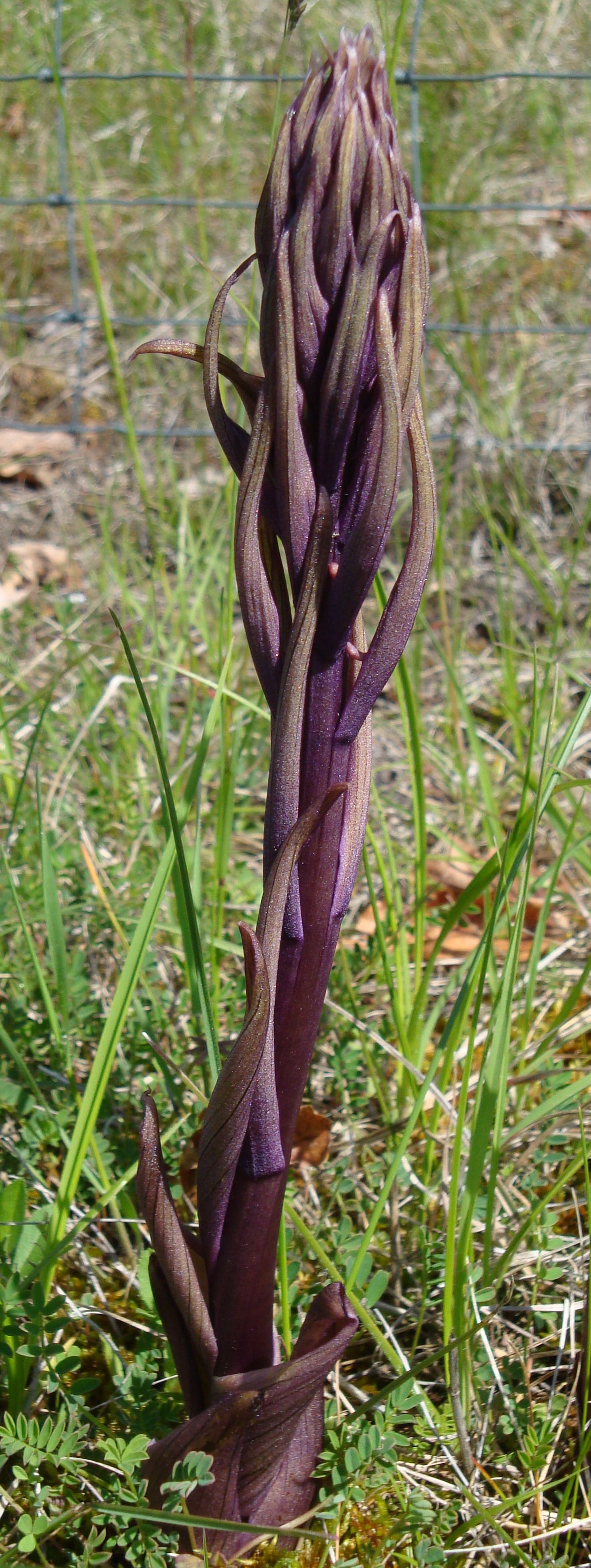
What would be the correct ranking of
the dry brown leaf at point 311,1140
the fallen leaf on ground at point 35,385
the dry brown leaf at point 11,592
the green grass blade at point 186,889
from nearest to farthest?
the green grass blade at point 186,889 → the dry brown leaf at point 311,1140 → the dry brown leaf at point 11,592 → the fallen leaf on ground at point 35,385

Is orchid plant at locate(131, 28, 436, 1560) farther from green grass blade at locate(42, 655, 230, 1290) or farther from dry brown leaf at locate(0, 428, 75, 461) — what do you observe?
dry brown leaf at locate(0, 428, 75, 461)

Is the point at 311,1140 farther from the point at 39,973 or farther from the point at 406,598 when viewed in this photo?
the point at 406,598

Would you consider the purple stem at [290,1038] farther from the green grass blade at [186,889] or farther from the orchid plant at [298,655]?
the green grass blade at [186,889]

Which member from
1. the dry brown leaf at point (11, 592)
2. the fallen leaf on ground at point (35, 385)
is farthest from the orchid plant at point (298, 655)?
the fallen leaf on ground at point (35, 385)

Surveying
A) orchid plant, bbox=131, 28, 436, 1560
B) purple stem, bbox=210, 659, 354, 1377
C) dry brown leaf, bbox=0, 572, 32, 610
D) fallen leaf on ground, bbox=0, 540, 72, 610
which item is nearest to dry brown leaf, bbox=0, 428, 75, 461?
fallen leaf on ground, bbox=0, 540, 72, 610

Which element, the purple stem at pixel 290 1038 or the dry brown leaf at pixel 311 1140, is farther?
the dry brown leaf at pixel 311 1140

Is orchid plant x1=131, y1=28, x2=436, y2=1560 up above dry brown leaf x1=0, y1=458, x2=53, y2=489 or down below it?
below
